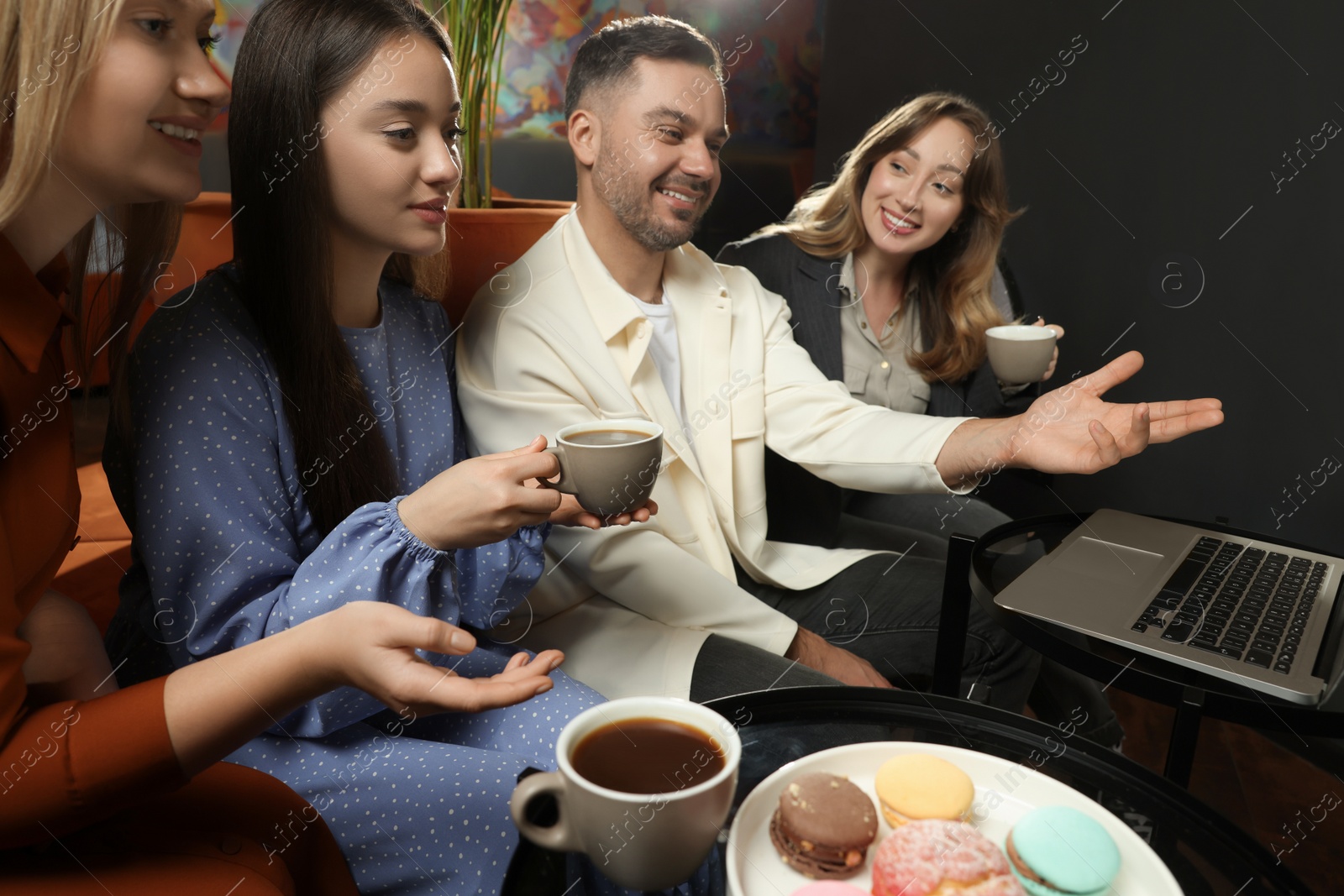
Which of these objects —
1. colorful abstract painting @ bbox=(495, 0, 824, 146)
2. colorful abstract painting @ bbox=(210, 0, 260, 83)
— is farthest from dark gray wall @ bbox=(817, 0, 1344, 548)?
colorful abstract painting @ bbox=(210, 0, 260, 83)

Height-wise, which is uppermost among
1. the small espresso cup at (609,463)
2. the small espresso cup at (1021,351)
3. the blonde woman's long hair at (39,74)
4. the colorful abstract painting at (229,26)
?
the colorful abstract painting at (229,26)

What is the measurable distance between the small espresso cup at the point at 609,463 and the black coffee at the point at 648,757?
350 millimetres

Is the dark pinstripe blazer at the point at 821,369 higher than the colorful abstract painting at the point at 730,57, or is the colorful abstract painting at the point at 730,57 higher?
the colorful abstract painting at the point at 730,57

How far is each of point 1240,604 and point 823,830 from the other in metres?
0.81

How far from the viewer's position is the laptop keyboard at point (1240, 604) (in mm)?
1024

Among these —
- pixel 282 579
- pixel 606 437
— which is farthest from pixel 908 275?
pixel 282 579

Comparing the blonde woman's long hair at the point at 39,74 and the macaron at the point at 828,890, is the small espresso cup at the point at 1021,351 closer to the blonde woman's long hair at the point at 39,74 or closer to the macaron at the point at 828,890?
the macaron at the point at 828,890

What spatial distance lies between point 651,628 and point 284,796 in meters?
0.54

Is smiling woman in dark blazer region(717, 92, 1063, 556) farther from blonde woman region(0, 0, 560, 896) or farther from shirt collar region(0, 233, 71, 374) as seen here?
shirt collar region(0, 233, 71, 374)

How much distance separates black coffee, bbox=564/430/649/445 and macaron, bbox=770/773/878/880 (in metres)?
0.43

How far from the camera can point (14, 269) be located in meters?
0.74

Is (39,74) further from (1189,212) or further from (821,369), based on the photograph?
(1189,212)

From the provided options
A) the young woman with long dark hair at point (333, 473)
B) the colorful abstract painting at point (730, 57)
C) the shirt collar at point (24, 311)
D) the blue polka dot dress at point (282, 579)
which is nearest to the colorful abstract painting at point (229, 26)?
the colorful abstract painting at point (730, 57)

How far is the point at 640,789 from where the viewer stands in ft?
1.81
